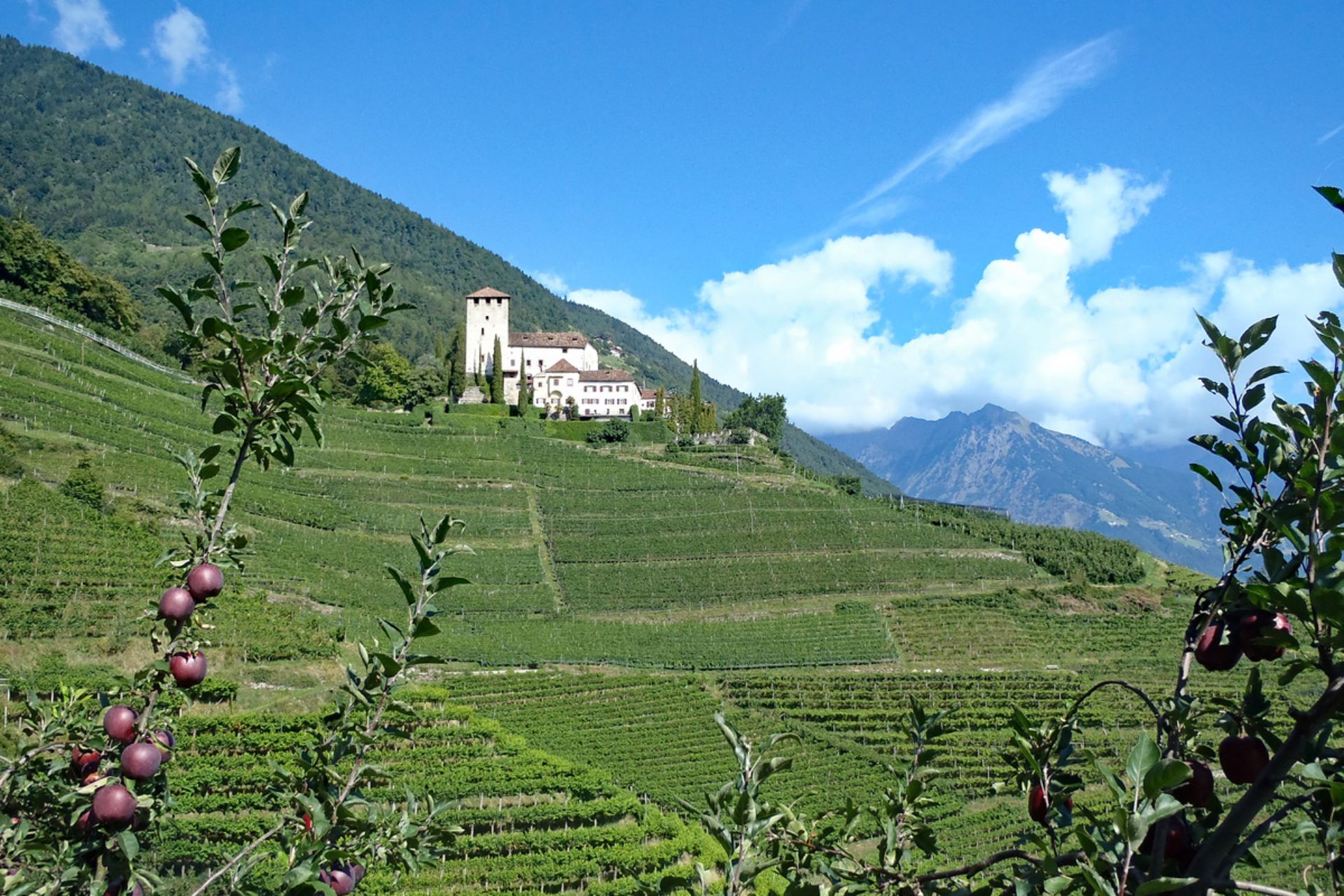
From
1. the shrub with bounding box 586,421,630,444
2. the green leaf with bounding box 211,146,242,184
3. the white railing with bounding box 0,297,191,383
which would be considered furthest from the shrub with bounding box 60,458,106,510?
the shrub with bounding box 586,421,630,444

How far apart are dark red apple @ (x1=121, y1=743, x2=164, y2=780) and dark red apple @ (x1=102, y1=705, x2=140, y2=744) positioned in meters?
0.08

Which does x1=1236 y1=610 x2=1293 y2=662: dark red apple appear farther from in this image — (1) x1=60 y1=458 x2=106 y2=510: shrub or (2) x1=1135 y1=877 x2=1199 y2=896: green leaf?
(1) x1=60 y1=458 x2=106 y2=510: shrub

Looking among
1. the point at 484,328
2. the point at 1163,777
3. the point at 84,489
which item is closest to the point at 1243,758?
the point at 1163,777

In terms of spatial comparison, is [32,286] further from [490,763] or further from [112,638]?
[490,763]

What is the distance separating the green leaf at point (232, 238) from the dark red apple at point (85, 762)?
6.49 ft

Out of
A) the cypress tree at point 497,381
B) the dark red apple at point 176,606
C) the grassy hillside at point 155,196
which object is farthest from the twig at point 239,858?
the grassy hillside at point 155,196

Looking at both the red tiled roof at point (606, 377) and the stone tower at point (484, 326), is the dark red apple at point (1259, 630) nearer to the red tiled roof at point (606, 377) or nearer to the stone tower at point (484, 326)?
the stone tower at point (484, 326)

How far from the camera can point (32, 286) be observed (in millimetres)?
55031

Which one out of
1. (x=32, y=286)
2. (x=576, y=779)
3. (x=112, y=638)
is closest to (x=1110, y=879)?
(x=576, y=779)

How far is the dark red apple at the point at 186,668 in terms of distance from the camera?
305cm

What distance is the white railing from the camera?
49344 mm

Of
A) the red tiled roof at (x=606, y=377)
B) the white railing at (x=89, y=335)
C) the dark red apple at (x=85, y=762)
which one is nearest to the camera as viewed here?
the dark red apple at (x=85, y=762)

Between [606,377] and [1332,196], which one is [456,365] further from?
[1332,196]

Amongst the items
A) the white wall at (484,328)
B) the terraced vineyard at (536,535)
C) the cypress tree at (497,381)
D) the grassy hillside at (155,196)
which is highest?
the grassy hillside at (155,196)
